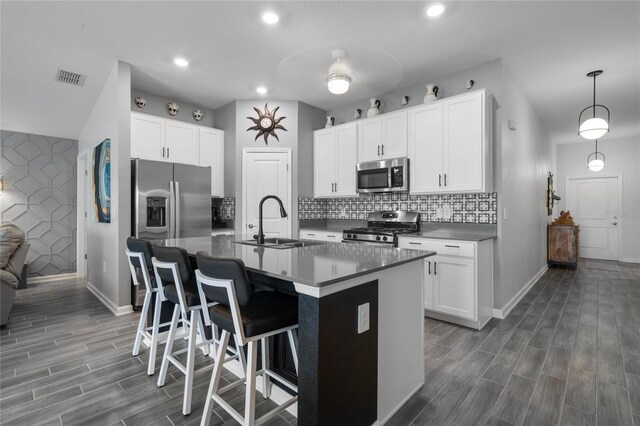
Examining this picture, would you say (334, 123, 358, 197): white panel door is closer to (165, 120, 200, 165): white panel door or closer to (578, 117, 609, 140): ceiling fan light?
(165, 120, 200, 165): white panel door

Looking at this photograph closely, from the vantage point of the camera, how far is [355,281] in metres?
1.50

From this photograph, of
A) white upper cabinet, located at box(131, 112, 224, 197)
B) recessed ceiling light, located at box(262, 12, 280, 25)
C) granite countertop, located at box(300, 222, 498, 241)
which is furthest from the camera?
white upper cabinet, located at box(131, 112, 224, 197)

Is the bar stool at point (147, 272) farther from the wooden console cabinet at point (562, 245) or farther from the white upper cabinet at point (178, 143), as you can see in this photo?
the wooden console cabinet at point (562, 245)

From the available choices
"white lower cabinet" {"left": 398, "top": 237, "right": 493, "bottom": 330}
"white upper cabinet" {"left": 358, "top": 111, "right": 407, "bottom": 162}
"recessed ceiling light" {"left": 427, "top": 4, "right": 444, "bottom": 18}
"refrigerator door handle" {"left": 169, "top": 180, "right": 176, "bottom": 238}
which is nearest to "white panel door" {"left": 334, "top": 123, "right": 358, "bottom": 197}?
"white upper cabinet" {"left": 358, "top": 111, "right": 407, "bottom": 162}

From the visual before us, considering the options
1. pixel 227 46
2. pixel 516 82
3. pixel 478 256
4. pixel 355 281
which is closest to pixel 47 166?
pixel 227 46

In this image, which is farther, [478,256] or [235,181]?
[235,181]

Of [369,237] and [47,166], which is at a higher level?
[47,166]

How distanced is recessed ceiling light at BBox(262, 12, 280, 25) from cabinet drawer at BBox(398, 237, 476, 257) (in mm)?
2449

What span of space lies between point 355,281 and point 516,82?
12.6ft

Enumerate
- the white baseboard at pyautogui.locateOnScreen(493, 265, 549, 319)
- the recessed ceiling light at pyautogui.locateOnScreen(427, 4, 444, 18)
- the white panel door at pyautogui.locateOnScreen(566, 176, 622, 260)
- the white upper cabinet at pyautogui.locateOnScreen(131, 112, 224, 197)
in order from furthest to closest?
the white panel door at pyautogui.locateOnScreen(566, 176, 622, 260) → the white upper cabinet at pyautogui.locateOnScreen(131, 112, 224, 197) → the white baseboard at pyautogui.locateOnScreen(493, 265, 549, 319) → the recessed ceiling light at pyautogui.locateOnScreen(427, 4, 444, 18)

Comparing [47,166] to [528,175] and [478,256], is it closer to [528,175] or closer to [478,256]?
[478,256]

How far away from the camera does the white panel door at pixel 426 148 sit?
3572 millimetres

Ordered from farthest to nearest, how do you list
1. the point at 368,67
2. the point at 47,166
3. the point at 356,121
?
the point at 47,166 < the point at 356,121 < the point at 368,67

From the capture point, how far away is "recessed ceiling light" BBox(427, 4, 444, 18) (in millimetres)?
2496
